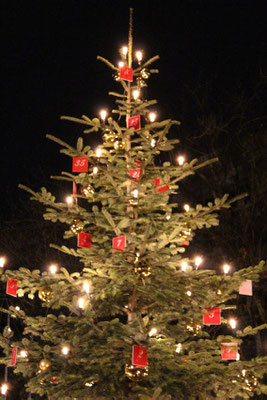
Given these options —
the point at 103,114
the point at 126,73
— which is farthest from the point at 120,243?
the point at 126,73

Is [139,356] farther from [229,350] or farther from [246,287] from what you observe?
[246,287]

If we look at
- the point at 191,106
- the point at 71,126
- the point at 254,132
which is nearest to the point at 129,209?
the point at 254,132

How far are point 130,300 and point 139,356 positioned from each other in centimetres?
109

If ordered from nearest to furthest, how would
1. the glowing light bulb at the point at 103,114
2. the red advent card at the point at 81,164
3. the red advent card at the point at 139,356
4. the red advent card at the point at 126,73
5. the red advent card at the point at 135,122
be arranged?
the red advent card at the point at 139,356, the red advent card at the point at 81,164, the red advent card at the point at 135,122, the glowing light bulb at the point at 103,114, the red advent card at the point at 126,73

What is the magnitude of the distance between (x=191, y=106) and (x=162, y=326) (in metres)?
9.47

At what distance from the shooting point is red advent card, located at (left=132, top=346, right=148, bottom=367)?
4.09 meters

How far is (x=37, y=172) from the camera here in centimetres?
1723

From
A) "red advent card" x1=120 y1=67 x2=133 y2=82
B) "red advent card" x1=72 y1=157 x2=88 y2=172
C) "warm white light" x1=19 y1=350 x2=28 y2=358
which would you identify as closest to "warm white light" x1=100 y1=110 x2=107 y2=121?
"red advent card" x1=120 y1=67 x2=133 y2=82

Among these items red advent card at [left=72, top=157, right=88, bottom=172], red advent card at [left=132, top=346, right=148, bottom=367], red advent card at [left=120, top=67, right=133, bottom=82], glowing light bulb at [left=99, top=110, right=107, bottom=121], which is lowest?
red advent card at [left=132, top=346, right=148, bottom=367]

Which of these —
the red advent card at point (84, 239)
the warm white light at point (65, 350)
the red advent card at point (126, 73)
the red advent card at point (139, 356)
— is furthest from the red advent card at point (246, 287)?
the red advent card at point (126, 73)

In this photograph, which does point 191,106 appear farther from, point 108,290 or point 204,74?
point 108,290

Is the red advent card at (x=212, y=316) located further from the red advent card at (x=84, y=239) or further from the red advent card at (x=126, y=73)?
the red advent card at (x=126, y=73)

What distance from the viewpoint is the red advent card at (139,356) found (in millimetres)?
4090

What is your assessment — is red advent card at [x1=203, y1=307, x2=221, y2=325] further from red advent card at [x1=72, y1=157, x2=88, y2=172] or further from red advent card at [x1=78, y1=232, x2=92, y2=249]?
red advent card at [x1=72, y1=157, x2=88, y2=172]
